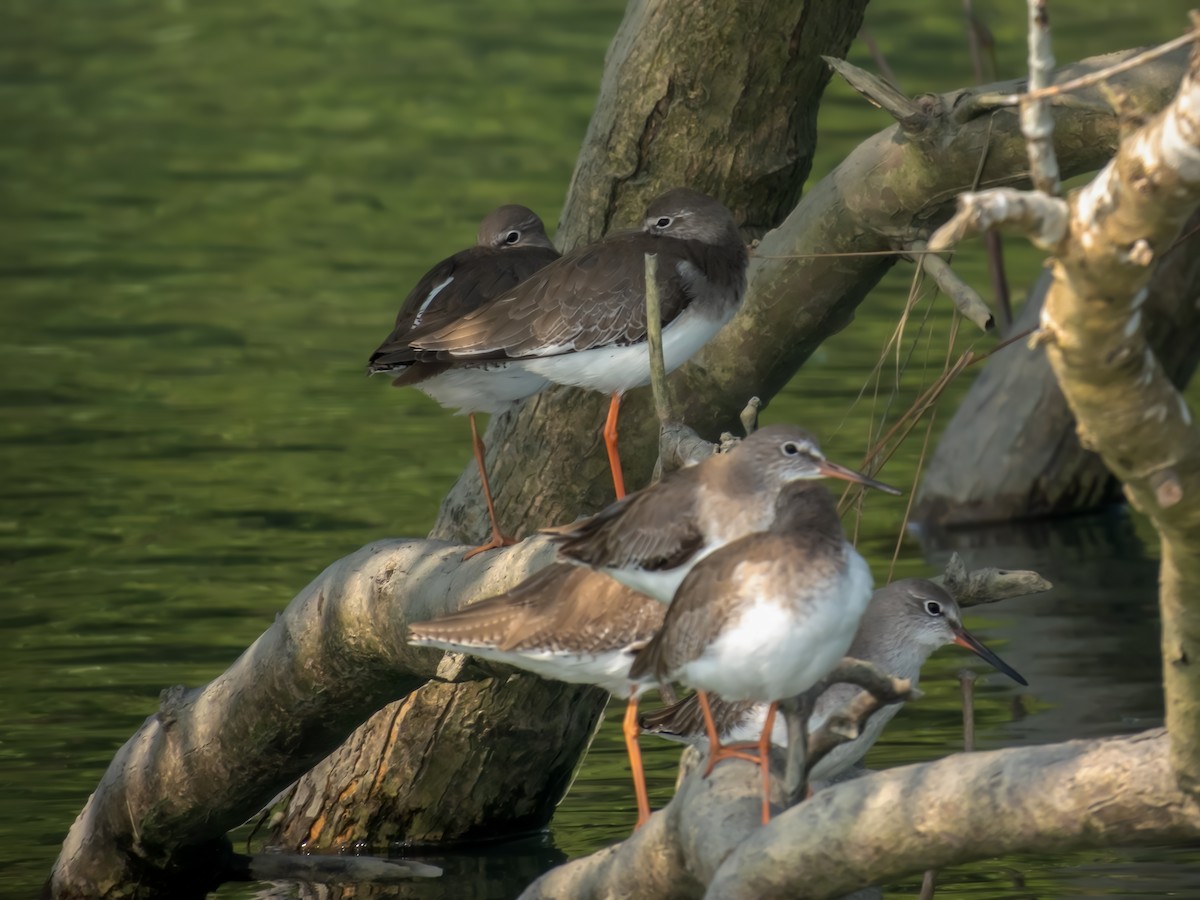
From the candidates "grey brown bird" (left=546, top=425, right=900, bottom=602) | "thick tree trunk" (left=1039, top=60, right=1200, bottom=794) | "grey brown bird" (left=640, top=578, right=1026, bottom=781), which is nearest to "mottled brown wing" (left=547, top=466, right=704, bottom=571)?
"grey brown bird" (left=546, top=425, right=900, bottom=602)

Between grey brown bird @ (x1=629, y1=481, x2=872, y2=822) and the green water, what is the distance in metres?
3.08

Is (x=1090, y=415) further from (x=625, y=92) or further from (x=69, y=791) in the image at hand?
(x=69, y=791)

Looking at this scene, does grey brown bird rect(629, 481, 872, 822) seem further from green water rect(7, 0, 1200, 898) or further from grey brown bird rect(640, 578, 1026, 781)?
green water rect(7, 0, 1200, 898)

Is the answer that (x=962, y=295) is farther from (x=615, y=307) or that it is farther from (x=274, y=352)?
(x=274, y=352)

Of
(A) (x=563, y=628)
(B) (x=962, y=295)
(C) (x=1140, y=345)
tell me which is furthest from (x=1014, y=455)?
(C) (x=1140, y=345)

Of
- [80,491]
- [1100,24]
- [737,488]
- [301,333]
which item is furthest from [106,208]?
[737,488]

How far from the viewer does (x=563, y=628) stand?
18.9 ft

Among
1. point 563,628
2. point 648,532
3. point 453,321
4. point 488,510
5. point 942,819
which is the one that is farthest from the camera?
point 488,510

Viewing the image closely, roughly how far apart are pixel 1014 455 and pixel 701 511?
298 inches

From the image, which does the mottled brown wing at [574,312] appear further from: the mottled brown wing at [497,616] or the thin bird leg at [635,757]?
the thin bird leg at [635,757]

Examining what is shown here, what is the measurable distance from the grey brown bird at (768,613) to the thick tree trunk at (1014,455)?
288 inches

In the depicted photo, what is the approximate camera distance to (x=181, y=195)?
65.0 ft

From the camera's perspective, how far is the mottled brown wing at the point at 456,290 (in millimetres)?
7254

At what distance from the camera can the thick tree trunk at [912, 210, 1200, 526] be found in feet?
40.7
